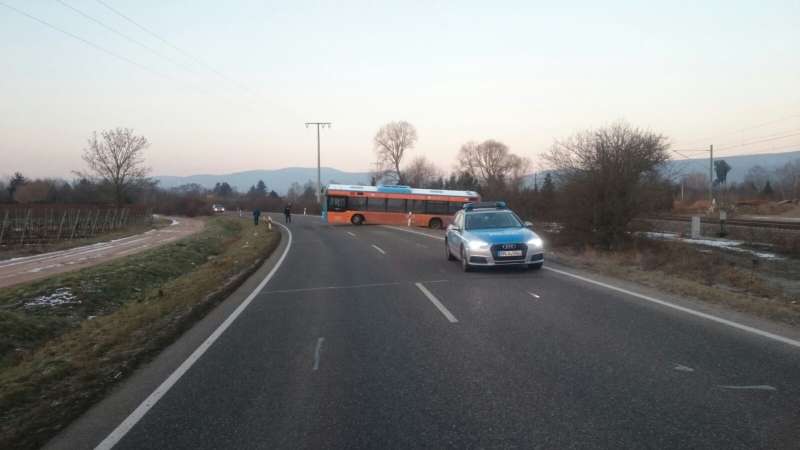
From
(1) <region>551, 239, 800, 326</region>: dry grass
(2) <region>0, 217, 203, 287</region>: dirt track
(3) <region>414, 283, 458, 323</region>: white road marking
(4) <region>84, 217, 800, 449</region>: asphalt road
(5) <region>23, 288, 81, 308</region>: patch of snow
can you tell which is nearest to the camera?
(4) <region>84, 217, 800, 449</region>: asphalt road

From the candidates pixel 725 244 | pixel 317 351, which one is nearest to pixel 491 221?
pixel 317 351

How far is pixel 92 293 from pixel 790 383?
13630 mm

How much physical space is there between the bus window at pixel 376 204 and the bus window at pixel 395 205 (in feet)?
1.01

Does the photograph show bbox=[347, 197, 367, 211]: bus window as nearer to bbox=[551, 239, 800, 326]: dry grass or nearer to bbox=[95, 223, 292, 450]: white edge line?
bbox=[551, 239, 800, 326]: dry grass

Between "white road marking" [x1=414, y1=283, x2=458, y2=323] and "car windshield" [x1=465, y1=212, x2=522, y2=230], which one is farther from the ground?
"car windshield" [x1=465, y1=212, x2=522, y2=230]

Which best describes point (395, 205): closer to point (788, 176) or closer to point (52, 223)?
point (52, 223)

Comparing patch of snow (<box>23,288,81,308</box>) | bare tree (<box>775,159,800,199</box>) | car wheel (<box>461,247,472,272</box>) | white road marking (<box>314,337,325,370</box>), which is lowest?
patch of snow (<box>23,288,81,308</box>)

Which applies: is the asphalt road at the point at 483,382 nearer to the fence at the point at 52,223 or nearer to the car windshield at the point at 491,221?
the car windshield at the point at 491,221

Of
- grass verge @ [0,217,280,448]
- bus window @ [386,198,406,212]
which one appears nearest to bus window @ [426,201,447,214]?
bus window @ [386,198,406,212]

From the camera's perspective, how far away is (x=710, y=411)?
428cm

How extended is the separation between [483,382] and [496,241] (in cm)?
764

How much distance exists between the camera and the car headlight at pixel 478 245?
12516 millimetres

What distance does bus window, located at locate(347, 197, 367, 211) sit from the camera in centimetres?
4212

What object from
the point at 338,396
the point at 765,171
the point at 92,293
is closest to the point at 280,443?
the point at 338,396
